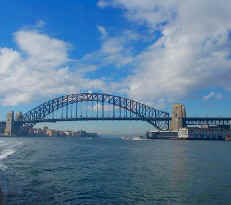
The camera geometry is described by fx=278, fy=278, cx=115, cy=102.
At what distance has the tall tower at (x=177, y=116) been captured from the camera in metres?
141

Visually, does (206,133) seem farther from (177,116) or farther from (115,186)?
(115,186)

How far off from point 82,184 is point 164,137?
117605 millimetres

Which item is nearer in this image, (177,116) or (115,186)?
(115,186)

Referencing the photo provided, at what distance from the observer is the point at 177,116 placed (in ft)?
471

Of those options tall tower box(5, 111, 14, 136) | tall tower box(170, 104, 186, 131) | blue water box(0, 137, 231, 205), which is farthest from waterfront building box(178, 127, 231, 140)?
tall tower box(5, 111, 14, 136)

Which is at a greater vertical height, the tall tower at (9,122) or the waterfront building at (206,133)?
the tall tower at (9,122)

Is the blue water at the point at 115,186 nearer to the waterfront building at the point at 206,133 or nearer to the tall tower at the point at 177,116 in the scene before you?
the waterfront building at the point at 206,133

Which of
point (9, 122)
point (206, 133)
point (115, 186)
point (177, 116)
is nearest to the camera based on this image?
point (115, 186)

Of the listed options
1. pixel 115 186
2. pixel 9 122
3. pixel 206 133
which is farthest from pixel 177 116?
pixel 115 186

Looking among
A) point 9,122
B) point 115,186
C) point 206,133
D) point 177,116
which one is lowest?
point 206,133

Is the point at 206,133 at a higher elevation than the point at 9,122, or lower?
lower

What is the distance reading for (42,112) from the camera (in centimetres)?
17112

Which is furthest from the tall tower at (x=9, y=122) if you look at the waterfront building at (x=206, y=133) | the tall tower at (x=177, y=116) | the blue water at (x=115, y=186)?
the blue water at (x=115, y=186)

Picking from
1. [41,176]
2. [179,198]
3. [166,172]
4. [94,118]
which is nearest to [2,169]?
[41,176]
